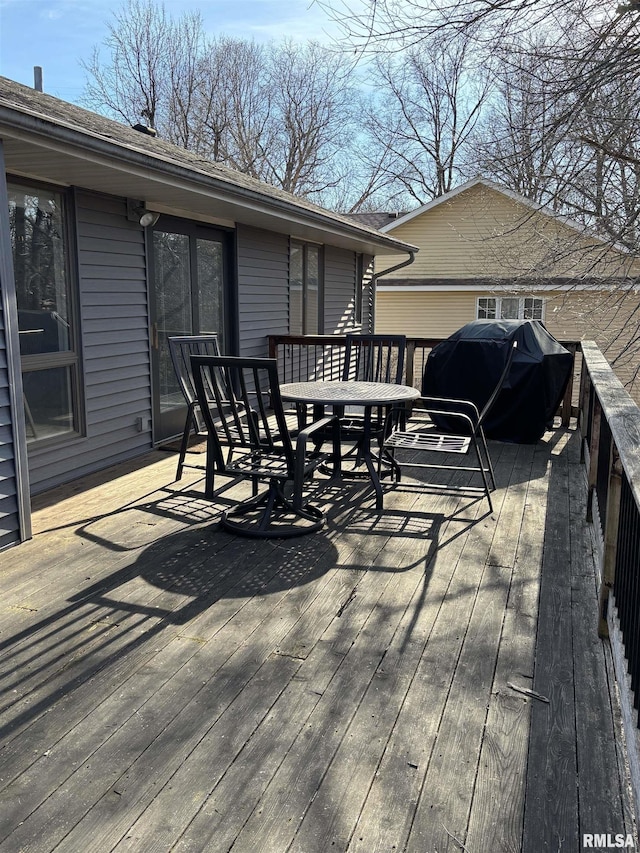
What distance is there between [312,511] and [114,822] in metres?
2.51

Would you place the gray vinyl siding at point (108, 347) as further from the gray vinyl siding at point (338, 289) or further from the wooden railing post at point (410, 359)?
the gray vinyl siding at point (338, 289)

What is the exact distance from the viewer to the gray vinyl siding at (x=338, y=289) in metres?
10.1

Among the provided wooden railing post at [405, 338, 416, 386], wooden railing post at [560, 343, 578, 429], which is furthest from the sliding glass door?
wooden railing post at [560, 343, 578, 429]

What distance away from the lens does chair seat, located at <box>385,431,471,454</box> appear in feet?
14.2

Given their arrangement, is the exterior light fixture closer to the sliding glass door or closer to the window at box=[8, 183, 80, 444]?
the sliding glass door

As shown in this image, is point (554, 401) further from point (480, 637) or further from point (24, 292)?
point (24, 292)

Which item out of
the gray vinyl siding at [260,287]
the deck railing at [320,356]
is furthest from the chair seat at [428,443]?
the gray vinyl siding at [260,287]

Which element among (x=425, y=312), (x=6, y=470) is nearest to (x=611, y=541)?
(x=6, y=470)

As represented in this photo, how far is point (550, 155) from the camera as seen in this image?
6.50 metres

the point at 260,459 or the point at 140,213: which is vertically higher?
the point at 140,213

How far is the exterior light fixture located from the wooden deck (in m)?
2.66

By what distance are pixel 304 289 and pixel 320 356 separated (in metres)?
1.11

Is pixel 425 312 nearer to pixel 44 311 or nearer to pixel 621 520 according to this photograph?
pixel 44 311

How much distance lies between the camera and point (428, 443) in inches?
177
